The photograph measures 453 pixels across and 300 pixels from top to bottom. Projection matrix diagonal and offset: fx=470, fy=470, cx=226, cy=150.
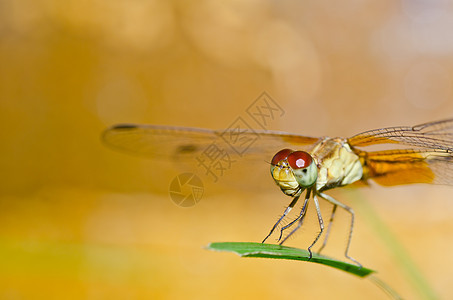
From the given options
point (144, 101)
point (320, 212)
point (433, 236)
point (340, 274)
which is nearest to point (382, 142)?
point (320, 212)

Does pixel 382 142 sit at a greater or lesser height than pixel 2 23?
lesser

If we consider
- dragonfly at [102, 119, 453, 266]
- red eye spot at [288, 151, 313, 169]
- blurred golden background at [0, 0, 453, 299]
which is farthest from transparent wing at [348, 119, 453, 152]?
blurred golden background at [0, 0, 453, 299]

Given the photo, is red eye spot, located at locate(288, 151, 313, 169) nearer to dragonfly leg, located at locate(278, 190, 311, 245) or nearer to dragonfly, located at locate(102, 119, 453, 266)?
dragonfly, located at locate(102, 119, 453, 266)

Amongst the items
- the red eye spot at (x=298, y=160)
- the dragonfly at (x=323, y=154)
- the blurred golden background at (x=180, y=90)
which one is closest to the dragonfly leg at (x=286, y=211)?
the dragonfly at (x=323, y=154)

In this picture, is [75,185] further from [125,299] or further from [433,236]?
[433,236]

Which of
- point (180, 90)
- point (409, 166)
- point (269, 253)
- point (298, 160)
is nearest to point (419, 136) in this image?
point (409, 166)
